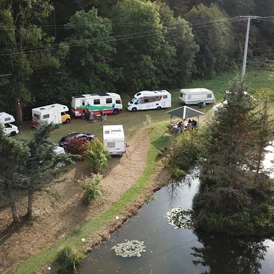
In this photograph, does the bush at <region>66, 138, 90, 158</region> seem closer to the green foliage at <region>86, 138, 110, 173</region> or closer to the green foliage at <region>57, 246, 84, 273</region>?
the green foliage at <region>86, 138, 110, 173</region>

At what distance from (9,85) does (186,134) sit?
15.1 m

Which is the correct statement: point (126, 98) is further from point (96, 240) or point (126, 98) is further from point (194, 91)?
point (96, 240)

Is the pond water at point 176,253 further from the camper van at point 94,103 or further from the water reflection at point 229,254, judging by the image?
the camper van at point 94,103

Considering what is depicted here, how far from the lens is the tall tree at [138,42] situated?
37125 mm

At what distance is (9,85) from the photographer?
29.5m

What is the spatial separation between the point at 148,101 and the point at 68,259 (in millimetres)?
22255

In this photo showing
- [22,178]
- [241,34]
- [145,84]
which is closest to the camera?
[22,178]

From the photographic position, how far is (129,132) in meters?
30.2

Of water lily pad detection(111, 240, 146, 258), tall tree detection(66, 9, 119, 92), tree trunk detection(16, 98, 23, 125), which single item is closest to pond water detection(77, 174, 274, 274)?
water lily pad detection(111, 240, 146, 258)

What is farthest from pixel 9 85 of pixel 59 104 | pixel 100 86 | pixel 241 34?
pixel 241 34

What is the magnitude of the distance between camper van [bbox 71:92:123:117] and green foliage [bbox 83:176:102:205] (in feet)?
44.0

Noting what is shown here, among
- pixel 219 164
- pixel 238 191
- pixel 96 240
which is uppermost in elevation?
pixel 219 164

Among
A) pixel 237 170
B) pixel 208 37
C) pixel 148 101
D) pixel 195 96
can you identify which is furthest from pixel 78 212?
pixel 208 37

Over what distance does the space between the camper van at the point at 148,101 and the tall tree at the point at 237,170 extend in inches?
653
